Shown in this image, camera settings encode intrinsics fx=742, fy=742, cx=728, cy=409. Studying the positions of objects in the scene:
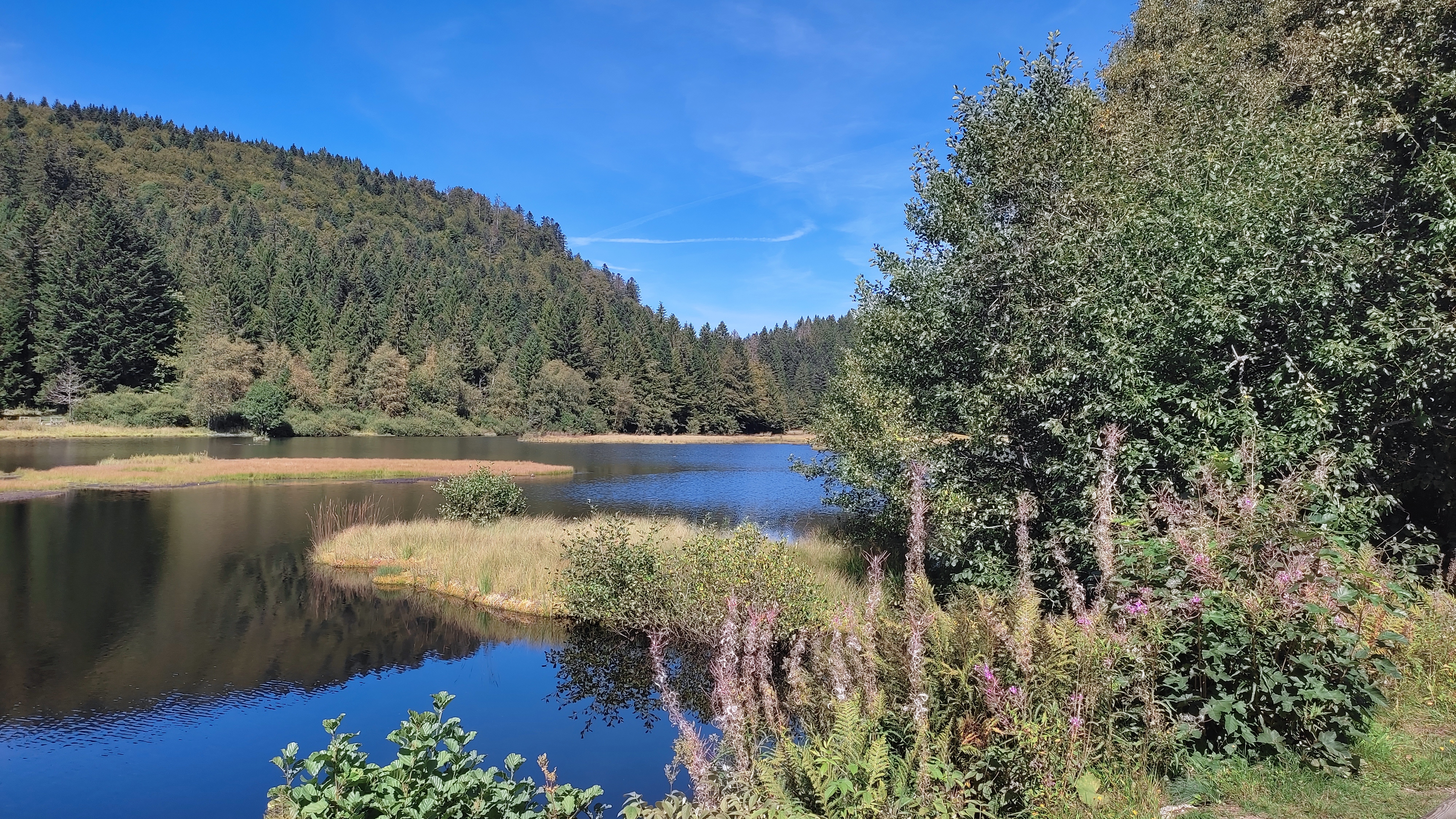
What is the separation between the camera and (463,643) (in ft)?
51.1

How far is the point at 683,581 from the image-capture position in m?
13.5

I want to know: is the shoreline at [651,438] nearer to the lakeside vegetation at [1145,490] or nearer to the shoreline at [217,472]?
the shoreline at [217,472]

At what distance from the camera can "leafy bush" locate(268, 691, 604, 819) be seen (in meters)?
4.59

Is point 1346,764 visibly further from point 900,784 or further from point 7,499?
point 7,499

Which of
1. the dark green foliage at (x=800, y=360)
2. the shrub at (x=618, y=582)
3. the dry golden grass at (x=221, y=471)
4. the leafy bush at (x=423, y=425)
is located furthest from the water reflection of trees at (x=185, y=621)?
the dark green foliage at (x=800, y=360)

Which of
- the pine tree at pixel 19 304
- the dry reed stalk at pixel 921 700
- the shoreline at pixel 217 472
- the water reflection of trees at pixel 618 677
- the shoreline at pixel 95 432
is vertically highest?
the pine tree at pixel 19 304

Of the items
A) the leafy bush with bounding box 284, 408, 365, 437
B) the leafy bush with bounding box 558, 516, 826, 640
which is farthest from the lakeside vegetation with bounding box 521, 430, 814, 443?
the leafy bush with bounding box 558, 516, 826, 640

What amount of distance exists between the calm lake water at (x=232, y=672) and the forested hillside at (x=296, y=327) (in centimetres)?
5149

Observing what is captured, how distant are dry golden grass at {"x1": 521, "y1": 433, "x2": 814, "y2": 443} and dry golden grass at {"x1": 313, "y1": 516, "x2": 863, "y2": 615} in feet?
197

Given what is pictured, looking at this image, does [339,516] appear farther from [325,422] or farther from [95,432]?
[325,422]

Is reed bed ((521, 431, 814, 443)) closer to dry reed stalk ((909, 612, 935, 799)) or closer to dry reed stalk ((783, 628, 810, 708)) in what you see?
dry reed stalk ((783, 628, 810, 708))

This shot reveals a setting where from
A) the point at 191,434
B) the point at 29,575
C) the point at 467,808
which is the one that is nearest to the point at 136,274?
the point at 191,434

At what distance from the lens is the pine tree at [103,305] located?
2889 inches

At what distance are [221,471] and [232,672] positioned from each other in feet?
105
